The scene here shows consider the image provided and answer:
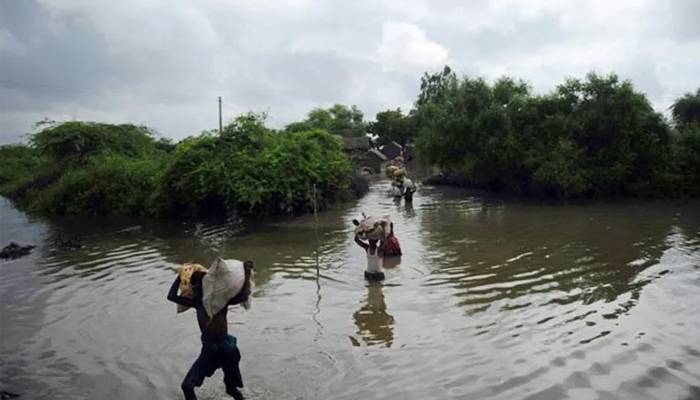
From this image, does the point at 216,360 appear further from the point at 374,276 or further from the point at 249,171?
the point at 249,171

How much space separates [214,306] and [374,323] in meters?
3.41

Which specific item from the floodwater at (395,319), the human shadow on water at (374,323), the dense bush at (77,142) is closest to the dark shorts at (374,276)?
the floodwater at (395,319)

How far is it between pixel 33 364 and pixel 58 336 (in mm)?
1125

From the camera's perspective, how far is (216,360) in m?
6.00

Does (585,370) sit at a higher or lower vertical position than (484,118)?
lower

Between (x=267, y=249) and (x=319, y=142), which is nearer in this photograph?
(x=267, y=249)

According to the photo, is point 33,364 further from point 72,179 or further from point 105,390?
point 72,179

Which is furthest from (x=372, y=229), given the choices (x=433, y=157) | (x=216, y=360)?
(x=433, y=157)

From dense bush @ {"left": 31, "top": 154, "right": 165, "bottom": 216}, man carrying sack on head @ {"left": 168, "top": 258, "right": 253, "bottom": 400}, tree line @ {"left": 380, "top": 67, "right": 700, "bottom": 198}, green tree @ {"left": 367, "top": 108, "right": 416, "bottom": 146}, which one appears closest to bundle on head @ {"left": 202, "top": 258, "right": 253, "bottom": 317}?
man carrying sack on head @ {"left": 168, "top": 258, "right": 253, "bottom": 400}

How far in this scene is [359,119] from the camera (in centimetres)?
9612

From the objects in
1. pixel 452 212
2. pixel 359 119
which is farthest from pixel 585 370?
pixel 359 119

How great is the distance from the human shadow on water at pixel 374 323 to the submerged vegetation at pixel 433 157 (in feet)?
39.9

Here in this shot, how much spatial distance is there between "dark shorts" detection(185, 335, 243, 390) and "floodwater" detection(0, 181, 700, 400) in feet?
1.94

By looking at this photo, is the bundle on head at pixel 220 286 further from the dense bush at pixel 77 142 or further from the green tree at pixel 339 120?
the green tree at pixel 339 120
